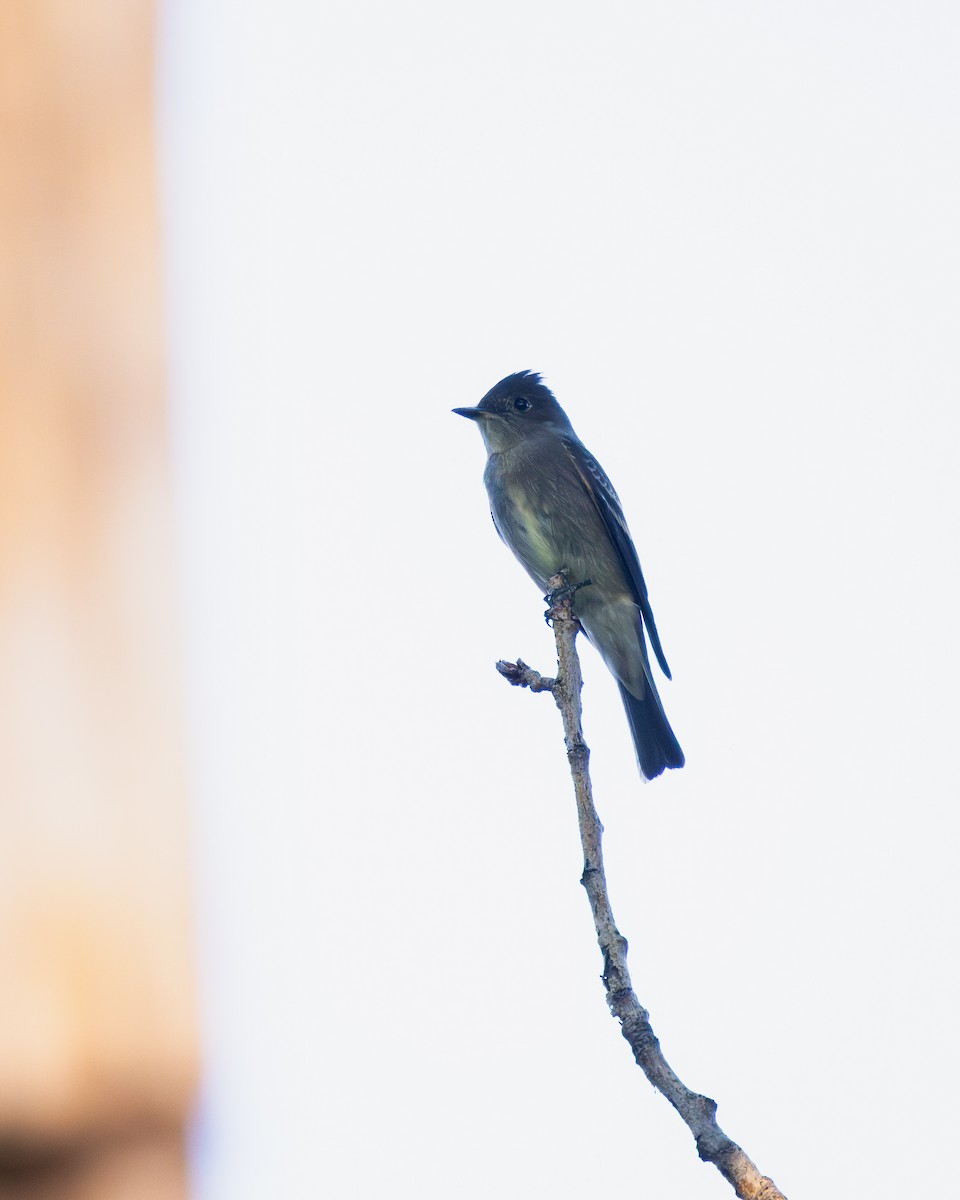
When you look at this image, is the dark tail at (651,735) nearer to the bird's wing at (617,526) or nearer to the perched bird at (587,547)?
the perched bird at (587,547)

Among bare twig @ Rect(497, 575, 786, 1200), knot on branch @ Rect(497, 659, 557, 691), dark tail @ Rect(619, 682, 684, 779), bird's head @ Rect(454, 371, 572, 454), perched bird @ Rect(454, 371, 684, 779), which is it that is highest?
bird's head @ Rect(454, 371, 572, 454)

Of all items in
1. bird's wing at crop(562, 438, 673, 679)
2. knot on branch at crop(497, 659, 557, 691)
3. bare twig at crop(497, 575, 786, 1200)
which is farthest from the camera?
bird's wing at crop(562, 438, 673, 679)

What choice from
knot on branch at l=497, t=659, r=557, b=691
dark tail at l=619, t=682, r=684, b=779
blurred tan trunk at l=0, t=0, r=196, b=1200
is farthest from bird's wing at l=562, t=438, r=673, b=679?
blurred tan trunk at l=0, t=0, r=196, b=1200

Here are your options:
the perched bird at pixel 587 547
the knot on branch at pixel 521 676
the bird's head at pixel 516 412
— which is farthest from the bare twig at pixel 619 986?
the bird's head at pixel 516 412

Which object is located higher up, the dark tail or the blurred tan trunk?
the dark tail

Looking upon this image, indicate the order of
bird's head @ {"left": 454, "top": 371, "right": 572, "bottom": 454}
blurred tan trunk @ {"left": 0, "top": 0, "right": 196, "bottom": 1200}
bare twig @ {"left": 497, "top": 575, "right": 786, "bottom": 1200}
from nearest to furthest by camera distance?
blurred tan trunk @ {"left": 0, "top": 0, "right": 196, "bottom": 1200}, bare twig @ {"left": 497, "top": 575, "right": 786, "bottom": 1200}, bird's head @ {"left": 454, "top": 371, "right": 572, "bottom": 454}

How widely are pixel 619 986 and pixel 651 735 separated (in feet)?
16.8

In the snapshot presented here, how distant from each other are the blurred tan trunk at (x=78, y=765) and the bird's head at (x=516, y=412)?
6.91 meters

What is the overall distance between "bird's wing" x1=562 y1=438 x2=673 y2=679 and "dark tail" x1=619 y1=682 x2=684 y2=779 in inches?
10.5

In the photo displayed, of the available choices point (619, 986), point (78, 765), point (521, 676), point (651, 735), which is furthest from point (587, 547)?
point (78, 765)

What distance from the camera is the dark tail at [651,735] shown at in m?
7.35

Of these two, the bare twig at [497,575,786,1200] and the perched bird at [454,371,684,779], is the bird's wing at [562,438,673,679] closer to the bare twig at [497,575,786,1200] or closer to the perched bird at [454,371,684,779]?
the perched bird at [454,371,684,779]

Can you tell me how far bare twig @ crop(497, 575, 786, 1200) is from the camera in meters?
1.82

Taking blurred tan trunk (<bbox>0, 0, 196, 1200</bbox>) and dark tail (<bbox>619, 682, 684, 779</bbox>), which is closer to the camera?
blurred tan trunk (<bbox>0, 0, 196, 1200</bbox>)
